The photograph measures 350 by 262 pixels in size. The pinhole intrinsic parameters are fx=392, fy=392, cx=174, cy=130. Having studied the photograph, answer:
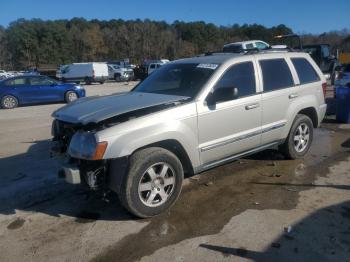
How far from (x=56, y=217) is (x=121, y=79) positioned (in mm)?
36194

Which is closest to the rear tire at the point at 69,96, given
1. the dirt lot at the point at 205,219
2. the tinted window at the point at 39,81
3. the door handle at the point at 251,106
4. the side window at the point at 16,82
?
the tinted window at the point at 39,81

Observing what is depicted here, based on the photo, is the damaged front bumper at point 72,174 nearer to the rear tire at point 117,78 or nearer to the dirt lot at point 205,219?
the dirt lot at point 205,219

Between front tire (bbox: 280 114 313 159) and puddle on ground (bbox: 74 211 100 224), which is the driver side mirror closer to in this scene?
front tire (bbox: 280 114 313 159)

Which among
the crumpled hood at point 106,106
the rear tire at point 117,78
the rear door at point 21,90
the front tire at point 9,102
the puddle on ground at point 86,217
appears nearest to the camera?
the crumpled hood at point 106,106

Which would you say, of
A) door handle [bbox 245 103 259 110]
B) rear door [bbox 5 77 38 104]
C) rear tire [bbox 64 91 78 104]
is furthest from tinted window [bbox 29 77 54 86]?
door handle [bbox 245 103 259 110]

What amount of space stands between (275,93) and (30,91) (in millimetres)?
13975

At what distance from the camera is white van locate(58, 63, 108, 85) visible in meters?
35.9

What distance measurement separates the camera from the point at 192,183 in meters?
5.62

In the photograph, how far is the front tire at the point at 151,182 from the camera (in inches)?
167

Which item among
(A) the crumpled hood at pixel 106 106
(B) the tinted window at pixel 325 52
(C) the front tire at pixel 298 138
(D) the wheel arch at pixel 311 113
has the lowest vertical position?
(C) the front tire at pixel 298 138

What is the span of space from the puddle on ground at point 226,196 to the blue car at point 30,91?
1296 centimetres

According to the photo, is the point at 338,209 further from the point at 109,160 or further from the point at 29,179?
the point at 29,179

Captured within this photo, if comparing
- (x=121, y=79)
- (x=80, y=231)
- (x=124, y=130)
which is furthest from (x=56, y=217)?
(x=121, y=79)

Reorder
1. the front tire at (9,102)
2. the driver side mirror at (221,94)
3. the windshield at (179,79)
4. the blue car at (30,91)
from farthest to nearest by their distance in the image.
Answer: the blue car at (30,91) < the front tire at (9,102) < the windshield at (179,79) < the driver side mirror at (221,94)
